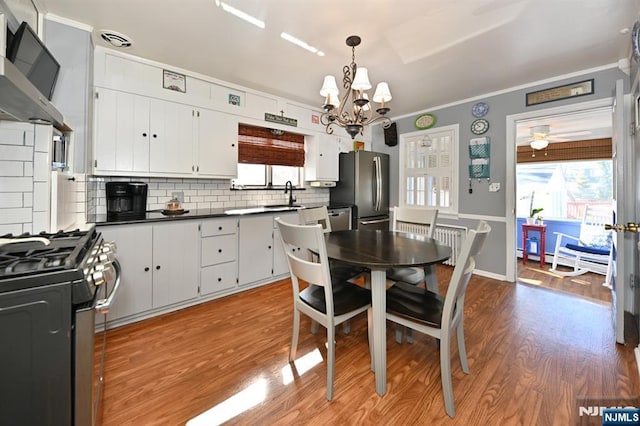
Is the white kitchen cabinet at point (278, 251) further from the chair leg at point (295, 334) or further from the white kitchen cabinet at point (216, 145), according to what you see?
the chair leg at point (295, 334)

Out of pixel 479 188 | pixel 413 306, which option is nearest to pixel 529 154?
pixel 479 188

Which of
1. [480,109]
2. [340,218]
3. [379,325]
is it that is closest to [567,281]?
[480,109]

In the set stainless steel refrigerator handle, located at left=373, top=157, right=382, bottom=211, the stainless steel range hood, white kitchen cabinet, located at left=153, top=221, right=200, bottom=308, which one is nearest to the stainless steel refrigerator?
stainless steel refrigerator handle, located at left=373, top=157, right=382, bottom=211

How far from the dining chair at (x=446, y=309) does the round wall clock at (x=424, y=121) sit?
3126 millimetres

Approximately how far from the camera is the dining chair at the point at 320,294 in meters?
1.41

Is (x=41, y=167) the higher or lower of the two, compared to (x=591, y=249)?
higher

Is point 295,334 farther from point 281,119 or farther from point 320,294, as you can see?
point 281,119

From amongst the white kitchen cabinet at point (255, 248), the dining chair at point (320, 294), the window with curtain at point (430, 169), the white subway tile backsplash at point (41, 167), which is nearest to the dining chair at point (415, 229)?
the dining chair at point (320, 294)

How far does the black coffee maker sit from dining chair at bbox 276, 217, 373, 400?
5.59 ft

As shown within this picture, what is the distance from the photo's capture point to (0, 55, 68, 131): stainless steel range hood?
3.37 feet

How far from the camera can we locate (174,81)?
2793mm

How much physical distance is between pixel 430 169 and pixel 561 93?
1.71 metres

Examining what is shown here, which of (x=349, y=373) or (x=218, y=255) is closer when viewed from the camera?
(x=349, y=373)

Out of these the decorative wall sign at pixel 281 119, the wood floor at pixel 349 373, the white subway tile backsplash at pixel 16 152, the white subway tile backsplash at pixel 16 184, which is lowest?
the wood floor at pixel 349 373
